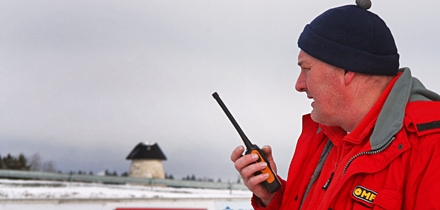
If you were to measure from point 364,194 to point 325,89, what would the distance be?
1.36ft

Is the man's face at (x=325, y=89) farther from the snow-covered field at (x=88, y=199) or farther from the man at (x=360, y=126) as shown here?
the snow-covered field at (x=88, y=199)

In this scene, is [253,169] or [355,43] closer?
Answer: [355,43]

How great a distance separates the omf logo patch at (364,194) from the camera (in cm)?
160

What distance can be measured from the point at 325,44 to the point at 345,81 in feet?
0.50

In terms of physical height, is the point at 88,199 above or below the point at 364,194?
above

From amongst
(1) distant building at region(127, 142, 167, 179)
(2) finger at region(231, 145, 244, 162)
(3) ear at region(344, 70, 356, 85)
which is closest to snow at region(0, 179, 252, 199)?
(2) finger at region(231, 145, 244, 162)

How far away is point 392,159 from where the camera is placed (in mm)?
1598

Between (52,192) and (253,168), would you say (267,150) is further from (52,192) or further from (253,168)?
(52,192)

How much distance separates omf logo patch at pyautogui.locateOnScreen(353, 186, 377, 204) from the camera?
160cm

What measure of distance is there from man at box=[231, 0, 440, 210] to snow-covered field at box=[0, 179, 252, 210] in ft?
19.2

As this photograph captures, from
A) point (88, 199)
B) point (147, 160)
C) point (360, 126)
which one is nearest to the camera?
point (360, 126)

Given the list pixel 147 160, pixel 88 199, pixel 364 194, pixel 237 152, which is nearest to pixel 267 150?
pixel 237 152

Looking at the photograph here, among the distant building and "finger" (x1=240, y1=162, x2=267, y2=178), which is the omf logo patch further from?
the distant building

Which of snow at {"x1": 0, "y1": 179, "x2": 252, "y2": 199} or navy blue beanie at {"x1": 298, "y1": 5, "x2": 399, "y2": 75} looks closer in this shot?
navy blue beanie at {"x1": 298, "y1": 5, "x2": 399, "y2": 75}
